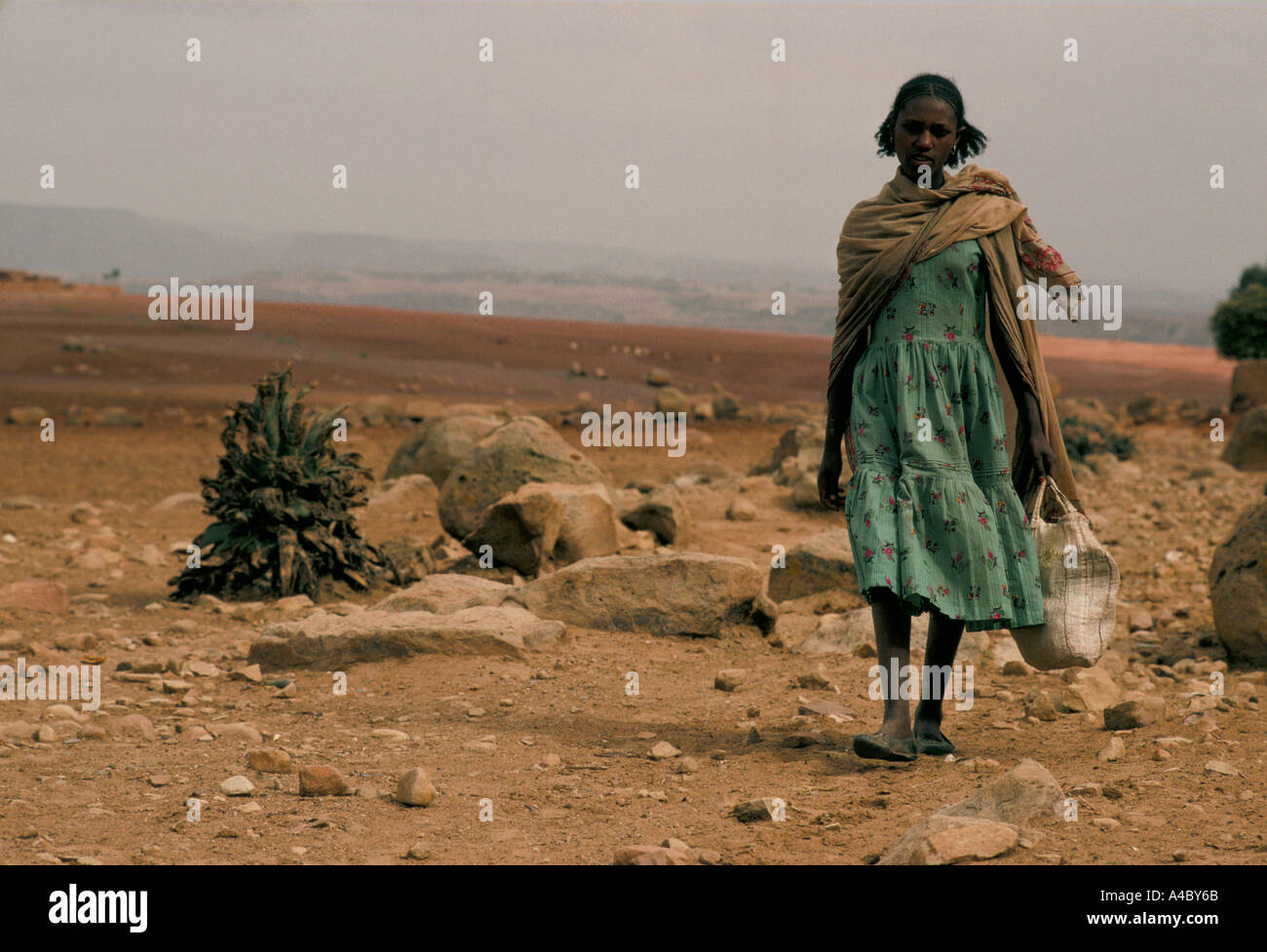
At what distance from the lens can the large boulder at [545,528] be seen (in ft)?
24.1

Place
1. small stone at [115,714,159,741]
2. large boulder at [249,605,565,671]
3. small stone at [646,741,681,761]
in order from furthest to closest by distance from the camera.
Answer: large boulder at [249,605,565,671], small stone at [115,714,159,741], small stone at [646,741,681,761]

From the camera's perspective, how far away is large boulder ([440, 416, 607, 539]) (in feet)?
27.7

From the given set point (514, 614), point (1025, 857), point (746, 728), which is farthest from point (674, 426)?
point (1025, 857)

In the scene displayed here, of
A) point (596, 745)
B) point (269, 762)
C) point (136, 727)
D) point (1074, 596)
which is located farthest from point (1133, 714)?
point (136, 727)

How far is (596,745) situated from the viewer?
448cm

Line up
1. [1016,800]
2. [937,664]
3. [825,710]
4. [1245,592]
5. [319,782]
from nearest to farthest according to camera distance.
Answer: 1. [1016,800]
2. [319,782]
3. [937,664]
4. [825,710]
5. [1245,592]

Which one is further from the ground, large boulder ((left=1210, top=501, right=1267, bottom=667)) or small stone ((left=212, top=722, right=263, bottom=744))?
large boulder ((left=1210, top=501, right=1267, bottom=667))

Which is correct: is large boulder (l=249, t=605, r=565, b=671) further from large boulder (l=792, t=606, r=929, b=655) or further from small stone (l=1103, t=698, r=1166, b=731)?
small stone (l=1103, t=698, r=1166, b=731)

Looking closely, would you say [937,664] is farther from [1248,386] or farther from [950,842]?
[1248,386]

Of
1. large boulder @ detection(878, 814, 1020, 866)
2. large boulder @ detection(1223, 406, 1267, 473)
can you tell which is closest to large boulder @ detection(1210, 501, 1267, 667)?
large boulder @ detection(878, 814, 1020, 866)

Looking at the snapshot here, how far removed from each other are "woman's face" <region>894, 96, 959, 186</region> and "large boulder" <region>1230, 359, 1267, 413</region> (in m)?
18.1

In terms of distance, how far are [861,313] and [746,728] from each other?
1568 mm

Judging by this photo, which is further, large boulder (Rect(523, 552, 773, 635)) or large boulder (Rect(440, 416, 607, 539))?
large boulder (Rect(440, 416, 607, 539))

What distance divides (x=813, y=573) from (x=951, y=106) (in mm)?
3394
